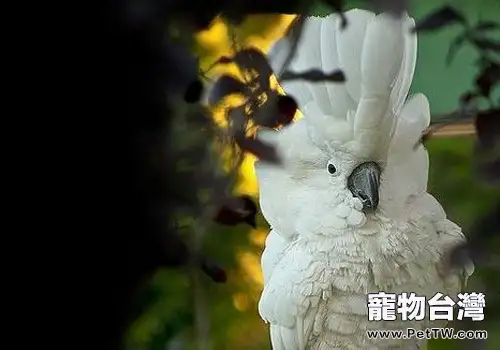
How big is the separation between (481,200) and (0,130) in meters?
0.48

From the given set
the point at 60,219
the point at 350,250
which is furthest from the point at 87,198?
the point at 350,250

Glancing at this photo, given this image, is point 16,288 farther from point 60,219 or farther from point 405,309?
point 405,309

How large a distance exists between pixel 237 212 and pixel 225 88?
13 centimetres

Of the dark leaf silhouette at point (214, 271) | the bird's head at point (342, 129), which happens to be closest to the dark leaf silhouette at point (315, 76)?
the bird's head at point (342, 129)

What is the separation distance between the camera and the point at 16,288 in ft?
2.23

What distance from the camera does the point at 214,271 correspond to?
73cm

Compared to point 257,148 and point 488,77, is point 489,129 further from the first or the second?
point 257,148

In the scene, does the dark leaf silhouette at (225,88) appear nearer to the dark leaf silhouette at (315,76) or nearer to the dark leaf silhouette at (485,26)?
the dark leaf silhouette at (315,76)

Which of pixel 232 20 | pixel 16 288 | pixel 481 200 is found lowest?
pixel 16 288

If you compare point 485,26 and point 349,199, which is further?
point 349,199

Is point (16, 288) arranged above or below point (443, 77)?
below

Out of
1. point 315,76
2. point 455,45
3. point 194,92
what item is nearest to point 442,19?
point 455,45

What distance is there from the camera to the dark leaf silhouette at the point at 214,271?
2.37 ft

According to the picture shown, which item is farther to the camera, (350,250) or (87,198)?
(350,250)
